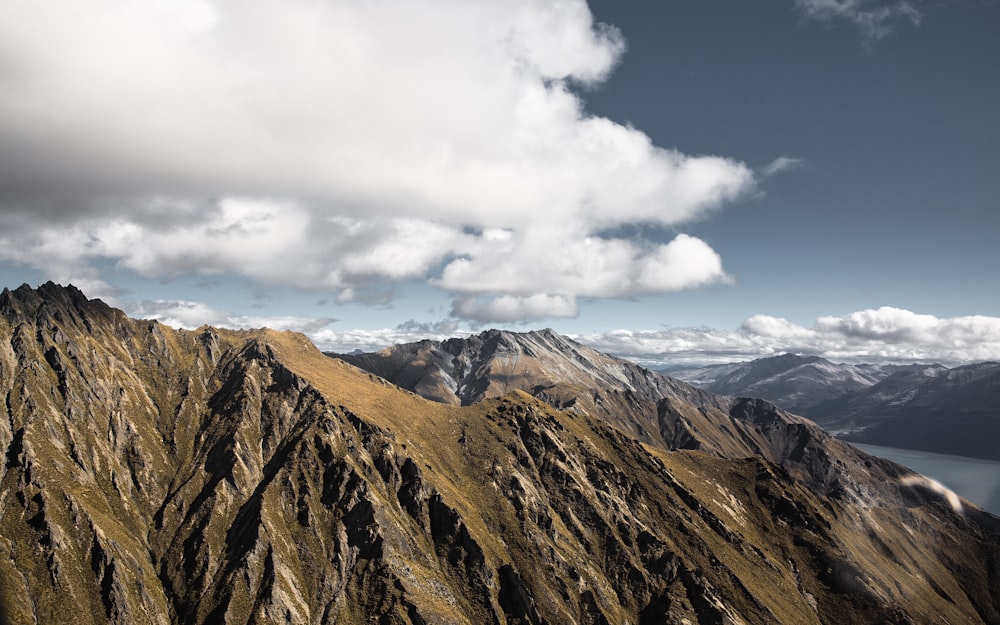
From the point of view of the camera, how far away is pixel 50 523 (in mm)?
198750

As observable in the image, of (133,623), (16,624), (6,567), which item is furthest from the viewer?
(133,623)

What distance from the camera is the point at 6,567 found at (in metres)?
182

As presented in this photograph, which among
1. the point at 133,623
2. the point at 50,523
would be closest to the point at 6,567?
the point at 50,523

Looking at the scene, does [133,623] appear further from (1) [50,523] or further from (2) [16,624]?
(1) [50,523]

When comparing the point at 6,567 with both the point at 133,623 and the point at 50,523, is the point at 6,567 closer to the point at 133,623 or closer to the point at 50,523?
the point at 50,523

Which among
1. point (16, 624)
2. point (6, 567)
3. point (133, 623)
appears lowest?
point (133, 623)

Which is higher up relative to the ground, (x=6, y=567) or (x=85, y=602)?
(x=6, y=567)

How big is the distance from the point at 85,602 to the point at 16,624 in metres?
22.6

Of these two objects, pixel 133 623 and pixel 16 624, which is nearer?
pixel 16 624

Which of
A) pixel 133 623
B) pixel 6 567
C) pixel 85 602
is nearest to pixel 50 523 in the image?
pixel 6 567

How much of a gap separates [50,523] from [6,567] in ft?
61.4

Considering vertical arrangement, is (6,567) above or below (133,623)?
above

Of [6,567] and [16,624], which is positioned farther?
[6,567]

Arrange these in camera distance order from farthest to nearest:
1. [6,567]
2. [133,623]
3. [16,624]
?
[133,623] < [6,567] < [16,624]
